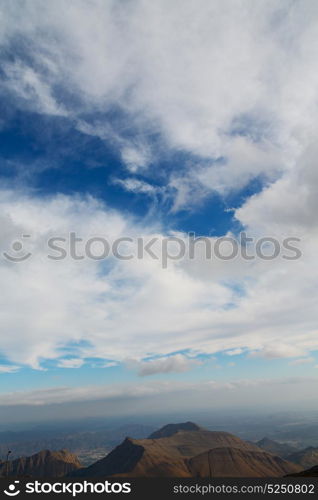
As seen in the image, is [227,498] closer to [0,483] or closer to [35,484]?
[35,484]

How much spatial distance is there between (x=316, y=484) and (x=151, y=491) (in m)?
19.8

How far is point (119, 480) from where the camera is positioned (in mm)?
39656

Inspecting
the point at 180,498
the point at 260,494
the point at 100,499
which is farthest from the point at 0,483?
the point at 260,494

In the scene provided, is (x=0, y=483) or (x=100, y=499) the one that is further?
(x=0, y=483)

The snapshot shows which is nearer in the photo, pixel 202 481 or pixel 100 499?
pixel 100 499

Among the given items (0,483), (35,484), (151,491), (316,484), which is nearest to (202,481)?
(151,491)

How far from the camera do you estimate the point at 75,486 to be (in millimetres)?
39375

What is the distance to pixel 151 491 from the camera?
4044 centimetres

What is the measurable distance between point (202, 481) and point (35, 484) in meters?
20.7

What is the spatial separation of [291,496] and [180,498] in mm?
13318

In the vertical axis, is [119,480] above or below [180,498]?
above

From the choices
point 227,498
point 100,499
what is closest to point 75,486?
point 100,499

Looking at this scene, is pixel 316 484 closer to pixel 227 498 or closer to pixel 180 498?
pixel 227 498

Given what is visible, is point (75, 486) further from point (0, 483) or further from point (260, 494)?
point (260, 494)
